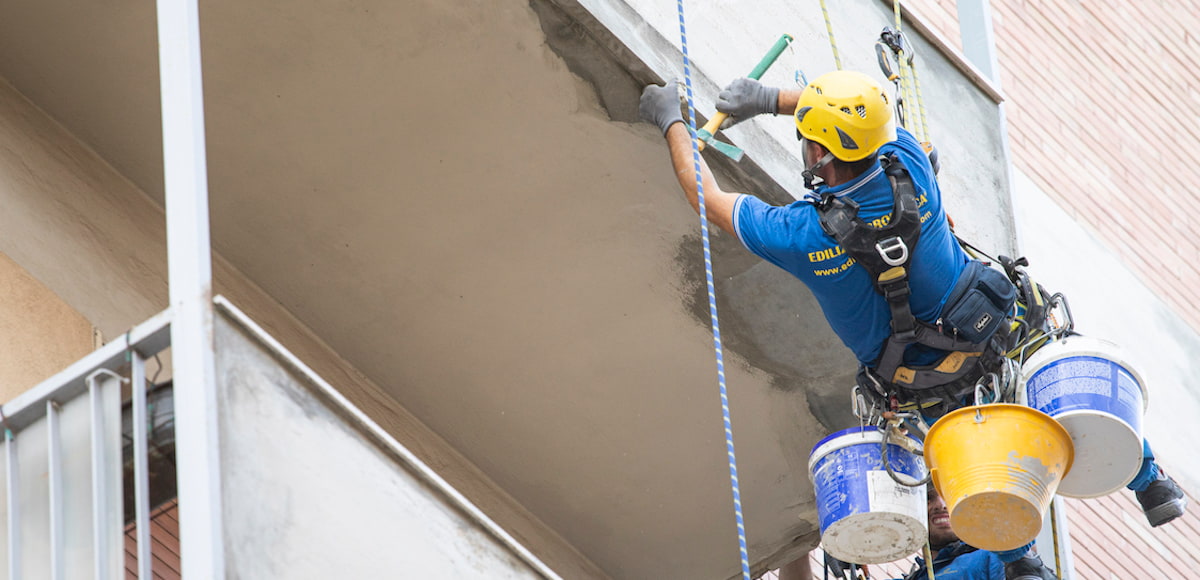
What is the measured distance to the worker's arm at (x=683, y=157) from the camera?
21.1 feet

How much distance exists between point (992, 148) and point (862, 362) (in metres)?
1.60

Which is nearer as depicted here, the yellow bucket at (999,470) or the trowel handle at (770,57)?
the yellow bucket at (999,470)

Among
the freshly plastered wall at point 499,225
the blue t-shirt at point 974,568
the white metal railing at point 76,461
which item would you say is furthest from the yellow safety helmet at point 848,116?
the white metal railing at point 76,461

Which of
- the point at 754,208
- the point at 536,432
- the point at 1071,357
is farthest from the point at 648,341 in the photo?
the point at 1071,357

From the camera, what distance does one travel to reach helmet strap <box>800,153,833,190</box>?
6391 mm

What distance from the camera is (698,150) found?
253 inches

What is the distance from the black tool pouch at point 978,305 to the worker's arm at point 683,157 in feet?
2.75

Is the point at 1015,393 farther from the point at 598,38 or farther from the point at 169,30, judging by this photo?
the point at 169,30

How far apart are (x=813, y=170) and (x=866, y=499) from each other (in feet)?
3.78

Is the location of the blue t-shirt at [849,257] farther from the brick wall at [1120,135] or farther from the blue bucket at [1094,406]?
the brick wall at [1120,135]

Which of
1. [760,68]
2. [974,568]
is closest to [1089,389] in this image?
[974,568]

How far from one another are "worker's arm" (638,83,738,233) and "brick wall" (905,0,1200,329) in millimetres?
6182

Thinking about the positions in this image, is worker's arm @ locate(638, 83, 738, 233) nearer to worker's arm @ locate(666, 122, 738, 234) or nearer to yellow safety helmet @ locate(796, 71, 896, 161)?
worker's arm @ locate(666, 122, 738, 234)

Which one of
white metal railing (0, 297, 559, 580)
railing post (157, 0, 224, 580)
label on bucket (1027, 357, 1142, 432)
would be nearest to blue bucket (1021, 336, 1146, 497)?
label on bucket (1027, 357, 1142, 432)
